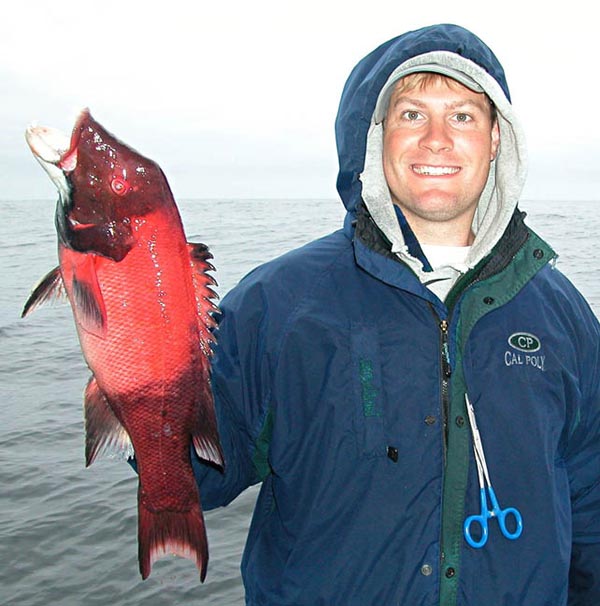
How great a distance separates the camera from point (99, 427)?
2.07 meters

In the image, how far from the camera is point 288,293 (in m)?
2.57

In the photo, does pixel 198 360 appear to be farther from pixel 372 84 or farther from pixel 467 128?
pixel 467 128

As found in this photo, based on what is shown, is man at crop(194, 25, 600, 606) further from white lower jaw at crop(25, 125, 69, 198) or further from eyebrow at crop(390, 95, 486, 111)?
white lower jaw at crop(25, 125, 69, 198)

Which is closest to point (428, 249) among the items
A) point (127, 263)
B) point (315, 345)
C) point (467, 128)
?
point (467, 128)

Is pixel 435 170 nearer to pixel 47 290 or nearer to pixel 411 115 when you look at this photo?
pixel 411 115

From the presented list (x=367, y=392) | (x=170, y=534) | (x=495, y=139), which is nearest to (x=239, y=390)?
(x=367, y=392)

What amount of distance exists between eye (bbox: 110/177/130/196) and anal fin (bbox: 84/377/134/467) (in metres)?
0.57

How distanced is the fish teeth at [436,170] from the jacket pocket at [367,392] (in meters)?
0.74

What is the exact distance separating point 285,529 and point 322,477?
0.87 ft

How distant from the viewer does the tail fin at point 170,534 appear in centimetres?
214

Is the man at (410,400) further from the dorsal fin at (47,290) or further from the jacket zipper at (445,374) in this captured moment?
the dorsal fin at (47,290)

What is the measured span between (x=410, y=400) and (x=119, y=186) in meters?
1.21

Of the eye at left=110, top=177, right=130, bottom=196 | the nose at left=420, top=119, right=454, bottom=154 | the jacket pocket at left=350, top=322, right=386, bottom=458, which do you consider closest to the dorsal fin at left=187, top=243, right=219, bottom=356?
the eye at left=110, top=177, right=130, bottom=196

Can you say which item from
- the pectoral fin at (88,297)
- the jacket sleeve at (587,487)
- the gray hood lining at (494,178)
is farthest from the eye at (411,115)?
the pectoral fin at (88,297)
